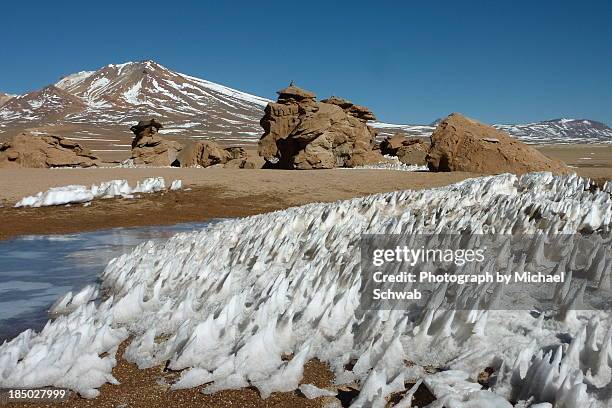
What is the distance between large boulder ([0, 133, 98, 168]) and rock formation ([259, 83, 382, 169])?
1113cm

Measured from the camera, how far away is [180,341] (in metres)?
3.54

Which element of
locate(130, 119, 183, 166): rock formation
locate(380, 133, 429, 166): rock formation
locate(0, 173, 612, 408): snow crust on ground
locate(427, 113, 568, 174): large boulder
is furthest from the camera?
locate(380, 133, 429, 166): rock formation

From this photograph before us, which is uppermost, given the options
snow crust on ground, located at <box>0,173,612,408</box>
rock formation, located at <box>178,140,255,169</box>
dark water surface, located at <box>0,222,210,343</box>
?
rock formation, located at <box>178,140,255,169</box>

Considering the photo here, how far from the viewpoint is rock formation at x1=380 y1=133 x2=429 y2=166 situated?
33062 mm

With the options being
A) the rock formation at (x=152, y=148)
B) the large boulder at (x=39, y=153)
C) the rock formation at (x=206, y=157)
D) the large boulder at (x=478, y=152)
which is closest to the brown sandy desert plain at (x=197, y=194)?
the large boulder at (x=478, y=152)

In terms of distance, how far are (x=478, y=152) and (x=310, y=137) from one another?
366 inches

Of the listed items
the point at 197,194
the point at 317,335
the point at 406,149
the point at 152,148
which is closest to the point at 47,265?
the point at 317,335

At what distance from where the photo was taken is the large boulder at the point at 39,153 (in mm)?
26413

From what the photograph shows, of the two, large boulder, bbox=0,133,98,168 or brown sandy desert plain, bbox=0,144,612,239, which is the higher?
large boulder, bbox=0,133,98,168

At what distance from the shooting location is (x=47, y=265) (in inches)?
292

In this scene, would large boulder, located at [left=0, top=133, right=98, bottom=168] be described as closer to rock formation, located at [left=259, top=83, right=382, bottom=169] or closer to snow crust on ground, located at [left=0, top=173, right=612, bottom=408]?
rock formation, located at [left=259, top=83, right=382, bottom=169]

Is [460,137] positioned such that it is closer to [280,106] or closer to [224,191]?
[224,191]

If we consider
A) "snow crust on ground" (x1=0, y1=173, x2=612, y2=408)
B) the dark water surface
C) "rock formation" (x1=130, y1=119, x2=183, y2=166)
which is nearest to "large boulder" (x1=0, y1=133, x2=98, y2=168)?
"rock formation" (x1=130, y1=119, x2=183, y2=166)

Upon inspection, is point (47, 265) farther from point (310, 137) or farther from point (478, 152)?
point (310, 137)
